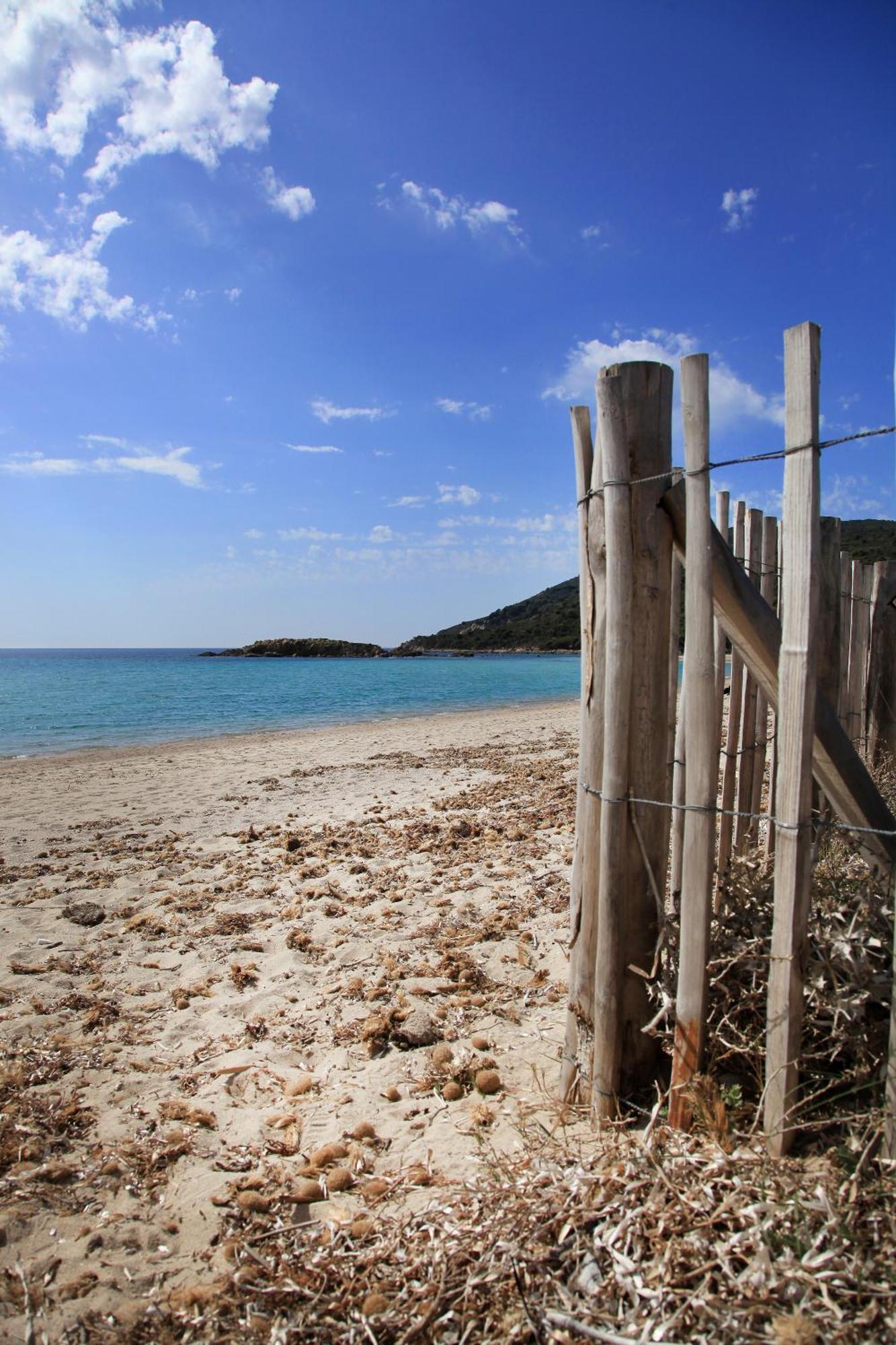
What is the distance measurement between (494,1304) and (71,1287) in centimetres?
128

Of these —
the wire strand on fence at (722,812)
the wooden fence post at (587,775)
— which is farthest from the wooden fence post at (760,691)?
the wooden fence post at (587,775)

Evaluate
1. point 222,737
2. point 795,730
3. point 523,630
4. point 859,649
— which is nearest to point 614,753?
point 795,730

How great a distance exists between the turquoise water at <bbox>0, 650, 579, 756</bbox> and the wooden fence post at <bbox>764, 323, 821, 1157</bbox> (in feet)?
59.2

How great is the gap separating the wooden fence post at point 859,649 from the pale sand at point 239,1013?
286 cm

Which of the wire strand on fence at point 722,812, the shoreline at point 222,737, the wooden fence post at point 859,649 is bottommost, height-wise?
the shoreline at point 222,737

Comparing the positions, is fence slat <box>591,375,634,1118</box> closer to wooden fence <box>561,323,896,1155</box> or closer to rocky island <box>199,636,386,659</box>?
wooden fence <box>561,323,896,1155</box>

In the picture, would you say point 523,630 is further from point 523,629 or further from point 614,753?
point 614,753

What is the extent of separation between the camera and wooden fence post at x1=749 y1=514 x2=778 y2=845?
4.92 m

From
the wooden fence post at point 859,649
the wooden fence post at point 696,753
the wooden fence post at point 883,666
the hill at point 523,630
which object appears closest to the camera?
the wooden fence post at point 696,753

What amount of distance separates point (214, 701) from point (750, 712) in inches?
1159

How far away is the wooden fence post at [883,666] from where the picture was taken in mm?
6984

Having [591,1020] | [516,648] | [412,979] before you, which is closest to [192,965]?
[412,979]

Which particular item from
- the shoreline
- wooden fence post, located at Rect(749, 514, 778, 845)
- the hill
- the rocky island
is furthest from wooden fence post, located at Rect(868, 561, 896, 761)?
the rocky island

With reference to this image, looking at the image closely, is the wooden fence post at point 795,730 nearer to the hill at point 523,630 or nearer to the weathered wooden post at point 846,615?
the weathered wooden post at point 846,615
